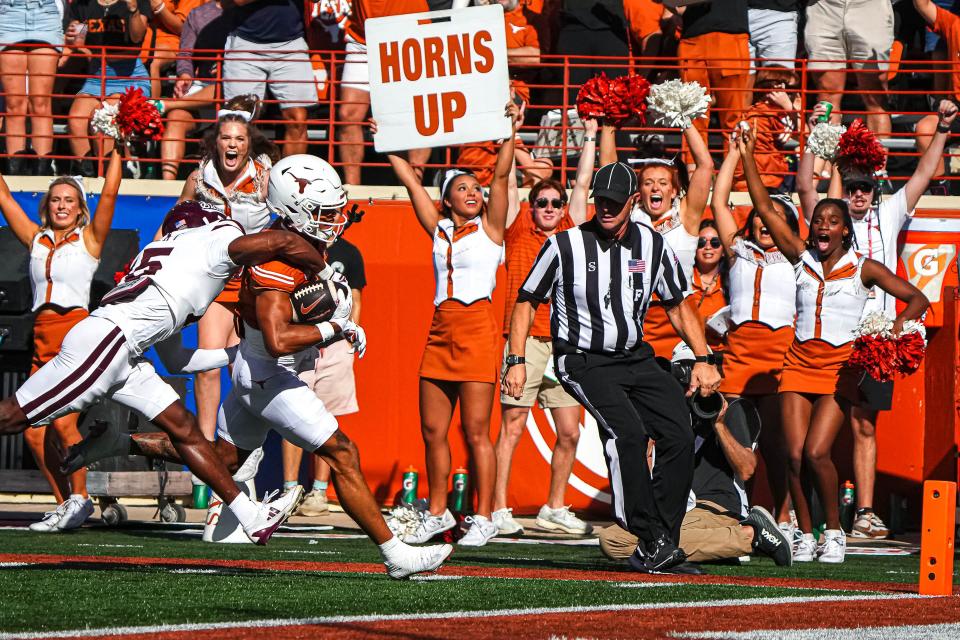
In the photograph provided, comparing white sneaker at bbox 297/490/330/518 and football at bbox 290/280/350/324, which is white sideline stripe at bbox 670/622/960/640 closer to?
football at bbox 290/280/350/324

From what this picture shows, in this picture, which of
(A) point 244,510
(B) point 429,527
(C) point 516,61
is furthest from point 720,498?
(C) point 516,61

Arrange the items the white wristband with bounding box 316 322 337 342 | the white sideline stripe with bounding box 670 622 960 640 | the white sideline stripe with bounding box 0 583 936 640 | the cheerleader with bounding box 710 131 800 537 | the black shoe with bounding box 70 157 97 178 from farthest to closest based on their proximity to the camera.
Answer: the black shoe with bounding box 70 157 97 178 → the cheerleader with bounding box 710 131 800 537 → the white wristband with bounding box 316 322 337 342 → the white sideline stripe with bounding box 670 622 960 640 → the white sideline stripe with bounding box 0 583 936 640

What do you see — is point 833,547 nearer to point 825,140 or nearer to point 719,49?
point 825,140

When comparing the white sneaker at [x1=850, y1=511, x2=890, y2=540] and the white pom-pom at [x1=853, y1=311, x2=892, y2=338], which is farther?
the white sneaker at [x1=850, y1=511, x2=890, y2=540]

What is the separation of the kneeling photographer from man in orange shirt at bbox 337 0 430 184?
431 cm

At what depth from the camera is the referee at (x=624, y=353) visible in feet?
21.6

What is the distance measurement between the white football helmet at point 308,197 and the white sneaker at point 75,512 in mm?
3570

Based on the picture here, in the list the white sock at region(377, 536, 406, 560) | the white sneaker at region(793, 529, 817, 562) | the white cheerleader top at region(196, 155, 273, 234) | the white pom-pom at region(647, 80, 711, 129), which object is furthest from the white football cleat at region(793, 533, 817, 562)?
the white cheerleader top at region(196, 155, 273, 234)

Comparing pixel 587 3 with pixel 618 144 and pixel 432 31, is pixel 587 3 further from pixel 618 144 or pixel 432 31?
pixel 432 31

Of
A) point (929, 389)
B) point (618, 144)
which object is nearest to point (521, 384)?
point (929, 389)

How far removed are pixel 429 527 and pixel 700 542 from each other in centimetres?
173

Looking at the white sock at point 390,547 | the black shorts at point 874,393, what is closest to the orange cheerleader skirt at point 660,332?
the black shorts at point 874,393

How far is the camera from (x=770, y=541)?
7.31 meters

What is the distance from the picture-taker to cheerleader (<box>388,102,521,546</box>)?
837 cm
